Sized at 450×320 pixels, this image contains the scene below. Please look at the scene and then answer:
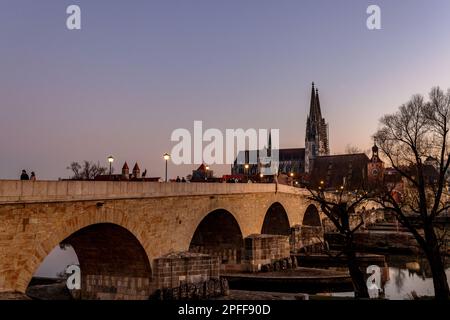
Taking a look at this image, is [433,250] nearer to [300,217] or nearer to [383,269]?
[383,269]

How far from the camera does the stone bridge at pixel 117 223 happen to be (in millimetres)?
12234

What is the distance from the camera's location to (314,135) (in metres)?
132

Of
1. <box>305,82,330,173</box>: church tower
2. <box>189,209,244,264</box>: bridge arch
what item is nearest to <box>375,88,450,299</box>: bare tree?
<box>189,209,244,264</box>: bridge arch

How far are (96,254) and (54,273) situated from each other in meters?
21.0

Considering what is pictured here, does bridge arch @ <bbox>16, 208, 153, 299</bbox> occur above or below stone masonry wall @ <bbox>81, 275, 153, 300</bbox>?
above

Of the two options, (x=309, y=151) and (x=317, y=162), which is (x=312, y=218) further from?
(x=309, y=151)

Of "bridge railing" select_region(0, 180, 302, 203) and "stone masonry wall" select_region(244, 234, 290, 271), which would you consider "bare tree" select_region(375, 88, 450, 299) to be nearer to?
"bridge railing" select_region(0, 180, 302, 203)

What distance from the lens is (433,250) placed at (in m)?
15.9

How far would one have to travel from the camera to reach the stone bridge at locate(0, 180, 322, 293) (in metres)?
12.2

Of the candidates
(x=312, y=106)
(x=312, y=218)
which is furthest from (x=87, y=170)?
(x=312, y=106)

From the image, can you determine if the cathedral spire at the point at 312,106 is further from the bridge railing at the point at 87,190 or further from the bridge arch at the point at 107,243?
the bridge arch at the point at 107,243

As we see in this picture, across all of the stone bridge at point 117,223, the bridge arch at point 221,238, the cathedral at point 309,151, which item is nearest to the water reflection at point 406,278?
the bridge arch at point 221,238

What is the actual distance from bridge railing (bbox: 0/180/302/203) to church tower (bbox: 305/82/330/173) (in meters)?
109

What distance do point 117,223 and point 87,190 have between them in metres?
2.19
